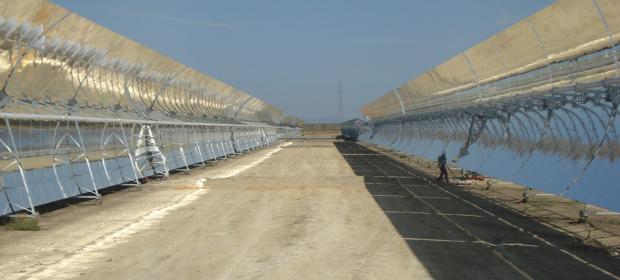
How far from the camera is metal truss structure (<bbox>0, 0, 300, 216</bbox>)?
17453 millimetres

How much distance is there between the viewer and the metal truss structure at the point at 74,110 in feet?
57.3

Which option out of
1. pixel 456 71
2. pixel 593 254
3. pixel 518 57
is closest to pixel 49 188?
pixel 593 254

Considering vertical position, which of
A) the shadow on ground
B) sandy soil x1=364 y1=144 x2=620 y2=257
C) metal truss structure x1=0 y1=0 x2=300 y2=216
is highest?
metal truss structure x1=0 y1=0 x2=300 y2=216

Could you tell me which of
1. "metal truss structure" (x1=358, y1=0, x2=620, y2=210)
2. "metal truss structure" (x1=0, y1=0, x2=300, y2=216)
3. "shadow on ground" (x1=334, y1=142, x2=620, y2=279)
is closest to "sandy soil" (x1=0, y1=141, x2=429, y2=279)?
"shadow on ground" (x1=334, y1=142, x2=620, y2=279)

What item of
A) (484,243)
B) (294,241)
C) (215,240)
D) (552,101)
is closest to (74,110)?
(215,240)

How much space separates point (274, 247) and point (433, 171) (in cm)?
2346

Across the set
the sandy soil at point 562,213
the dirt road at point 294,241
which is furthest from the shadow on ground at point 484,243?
the sandy soil at point 562,213

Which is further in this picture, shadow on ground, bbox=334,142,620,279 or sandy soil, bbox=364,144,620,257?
sandy soil, bbox=364,144,620,257

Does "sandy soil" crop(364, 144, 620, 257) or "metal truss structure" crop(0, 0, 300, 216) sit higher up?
"metal truss structure" crop(0, 0, 300, 216)

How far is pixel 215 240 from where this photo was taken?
12430 mm

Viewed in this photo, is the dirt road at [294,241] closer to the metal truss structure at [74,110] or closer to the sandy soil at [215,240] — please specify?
the sandy soil at [215,240]

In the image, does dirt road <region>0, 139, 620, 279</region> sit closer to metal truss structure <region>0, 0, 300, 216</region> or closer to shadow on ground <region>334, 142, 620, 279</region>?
shadow on ground <region>334, 142, 620, 279</region>

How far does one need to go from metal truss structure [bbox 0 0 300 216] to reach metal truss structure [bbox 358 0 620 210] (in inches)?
472

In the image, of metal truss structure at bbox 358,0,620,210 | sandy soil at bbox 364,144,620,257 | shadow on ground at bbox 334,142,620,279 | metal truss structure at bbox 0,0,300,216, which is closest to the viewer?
shadow on ground at bbox 334,142,620,279
